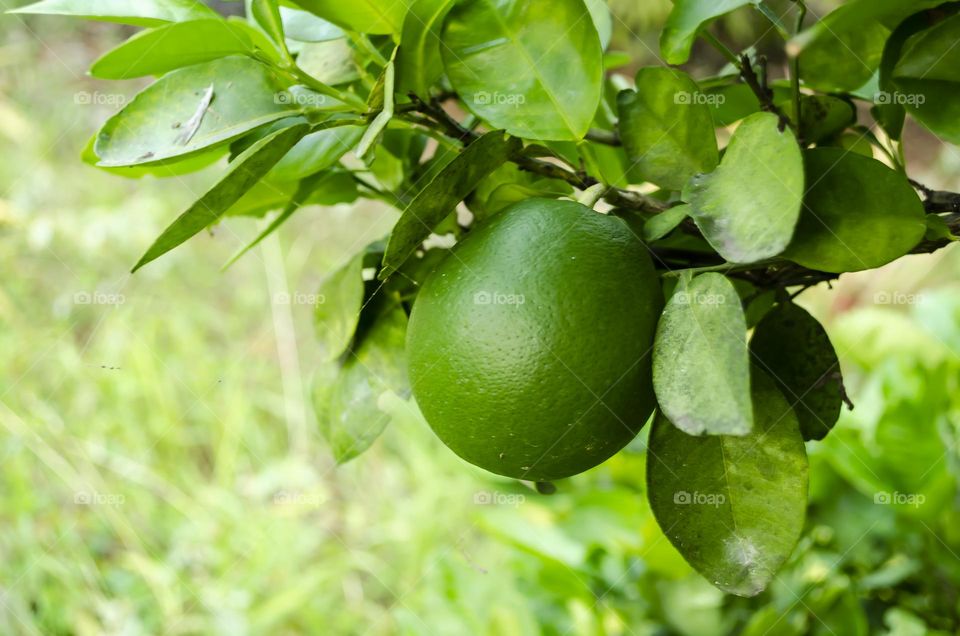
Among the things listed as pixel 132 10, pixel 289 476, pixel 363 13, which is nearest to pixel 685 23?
pixel 363 13

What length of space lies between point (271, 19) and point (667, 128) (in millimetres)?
202

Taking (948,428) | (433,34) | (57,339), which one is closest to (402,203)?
(433,34)

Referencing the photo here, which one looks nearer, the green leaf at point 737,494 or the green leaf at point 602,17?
the green leaf at point 737,494

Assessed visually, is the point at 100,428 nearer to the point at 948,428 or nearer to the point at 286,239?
the point at 286,239

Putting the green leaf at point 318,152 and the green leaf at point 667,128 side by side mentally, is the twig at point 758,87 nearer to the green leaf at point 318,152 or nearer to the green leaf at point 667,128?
the green leaf at point 667,128

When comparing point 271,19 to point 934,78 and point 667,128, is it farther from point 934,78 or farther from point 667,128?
point 934,78

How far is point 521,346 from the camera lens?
350 millimetres

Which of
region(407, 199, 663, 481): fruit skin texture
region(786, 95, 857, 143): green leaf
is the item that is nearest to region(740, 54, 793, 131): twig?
region(786, 95, 857, 143): green leaf

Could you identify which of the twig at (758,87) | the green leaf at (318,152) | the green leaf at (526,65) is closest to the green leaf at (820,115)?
the twig at (758,87)

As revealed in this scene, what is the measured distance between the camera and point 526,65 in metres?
0.40

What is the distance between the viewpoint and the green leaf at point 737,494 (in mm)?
346

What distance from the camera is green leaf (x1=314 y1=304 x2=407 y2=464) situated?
0.46 metres

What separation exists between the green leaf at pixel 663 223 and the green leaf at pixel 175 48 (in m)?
0.21

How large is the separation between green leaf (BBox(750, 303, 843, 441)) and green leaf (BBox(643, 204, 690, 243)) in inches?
3.5
